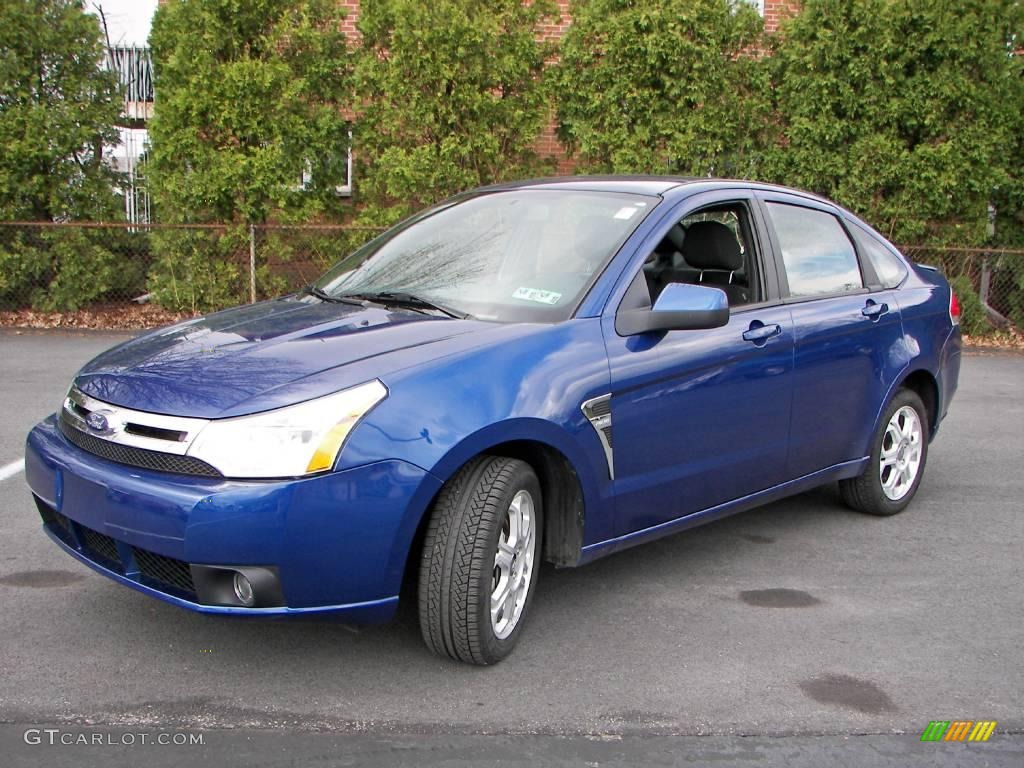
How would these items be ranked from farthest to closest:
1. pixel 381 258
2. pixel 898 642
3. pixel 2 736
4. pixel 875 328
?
1. pixel 875 328
2. pixel 381 258
3. pixel 898 642
4. pixel 2 736

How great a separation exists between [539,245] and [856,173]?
944 cm

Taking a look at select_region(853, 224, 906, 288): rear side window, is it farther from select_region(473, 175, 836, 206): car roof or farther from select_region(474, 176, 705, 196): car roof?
select_region(474, 176, 705, 196): car roof

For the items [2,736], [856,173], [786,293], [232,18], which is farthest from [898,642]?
[232,18]

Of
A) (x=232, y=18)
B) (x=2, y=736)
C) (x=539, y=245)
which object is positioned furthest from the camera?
(x=232, y=18)

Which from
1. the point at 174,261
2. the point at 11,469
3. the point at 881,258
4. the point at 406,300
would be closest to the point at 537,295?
the point at 406,300

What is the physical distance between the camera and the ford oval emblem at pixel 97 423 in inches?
142

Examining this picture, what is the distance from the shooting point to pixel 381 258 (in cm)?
503

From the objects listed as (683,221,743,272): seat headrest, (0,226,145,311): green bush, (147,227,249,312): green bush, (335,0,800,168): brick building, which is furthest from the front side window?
(335,0,800,168): brick building

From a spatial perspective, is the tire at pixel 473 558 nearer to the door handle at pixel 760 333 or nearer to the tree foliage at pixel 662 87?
the door handle at pixel 760 333

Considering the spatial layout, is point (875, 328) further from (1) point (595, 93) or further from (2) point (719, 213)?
(1) point (595, 93)

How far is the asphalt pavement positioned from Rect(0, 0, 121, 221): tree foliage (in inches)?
344

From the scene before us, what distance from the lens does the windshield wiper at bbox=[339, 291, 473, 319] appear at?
4226mm

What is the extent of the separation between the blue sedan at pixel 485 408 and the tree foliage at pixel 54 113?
29.8ft

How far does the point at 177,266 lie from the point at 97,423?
383 inches
